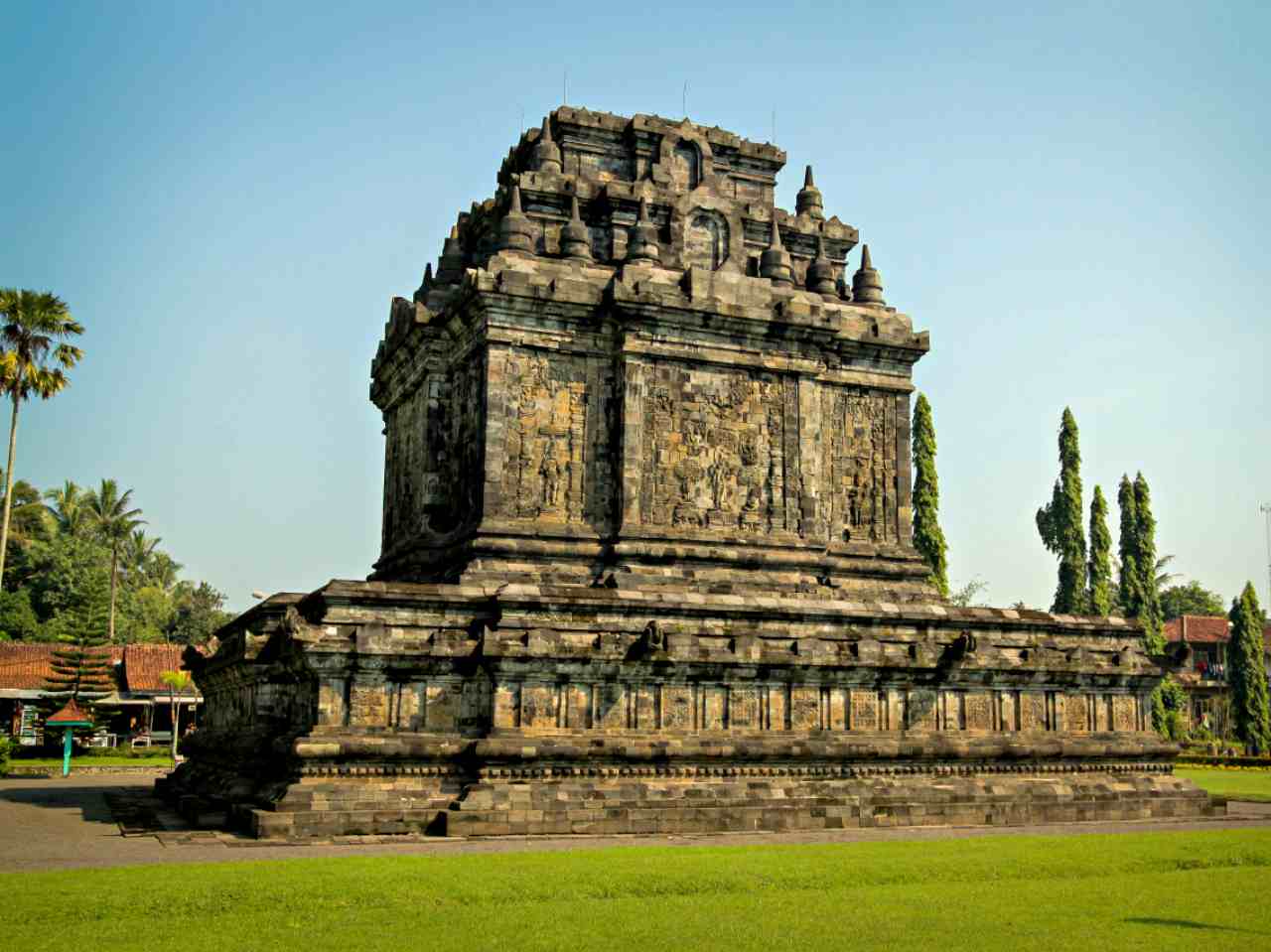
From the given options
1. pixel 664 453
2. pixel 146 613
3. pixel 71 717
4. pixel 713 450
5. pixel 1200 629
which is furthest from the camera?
pixel 146 613

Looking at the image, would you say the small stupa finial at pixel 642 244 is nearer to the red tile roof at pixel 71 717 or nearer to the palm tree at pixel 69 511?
the red tile roof at pixel 71 717

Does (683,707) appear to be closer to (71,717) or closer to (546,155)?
(546,155)

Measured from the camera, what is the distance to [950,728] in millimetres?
24641

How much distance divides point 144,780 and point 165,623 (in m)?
63.2

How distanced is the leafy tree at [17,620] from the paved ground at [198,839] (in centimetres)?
4998

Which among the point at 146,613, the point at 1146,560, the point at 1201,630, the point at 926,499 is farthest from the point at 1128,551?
the point at 146,613

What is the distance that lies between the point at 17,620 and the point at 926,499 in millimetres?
50822

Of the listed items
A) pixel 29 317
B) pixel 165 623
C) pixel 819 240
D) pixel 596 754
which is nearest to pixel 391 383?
pixel 819 240

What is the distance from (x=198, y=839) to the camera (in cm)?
1928

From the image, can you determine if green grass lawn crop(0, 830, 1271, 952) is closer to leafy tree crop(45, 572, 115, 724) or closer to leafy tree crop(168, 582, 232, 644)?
leafy tree crop(45, 572, 115, 724)

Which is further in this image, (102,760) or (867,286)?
(102,760)

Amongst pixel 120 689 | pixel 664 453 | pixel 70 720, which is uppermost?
pixel 664 453

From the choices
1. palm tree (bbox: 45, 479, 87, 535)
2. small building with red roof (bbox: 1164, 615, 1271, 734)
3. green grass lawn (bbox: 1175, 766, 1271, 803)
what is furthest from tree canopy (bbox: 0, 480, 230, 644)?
small building with red roof (bbox: 1164, 615, 1271, 734)

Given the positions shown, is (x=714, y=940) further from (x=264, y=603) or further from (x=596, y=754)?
(x=264, y=603)
